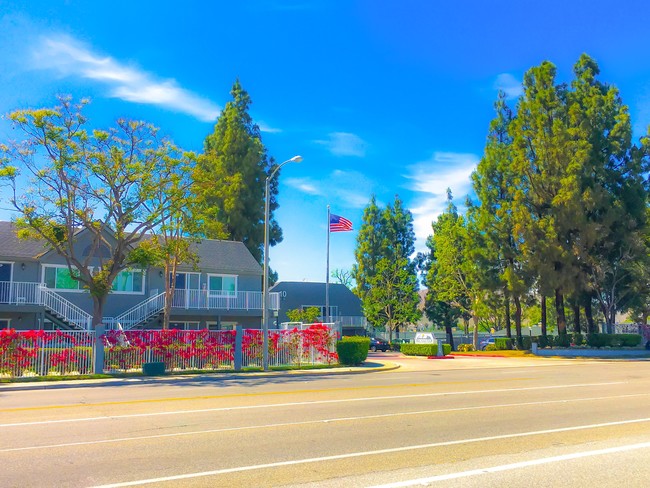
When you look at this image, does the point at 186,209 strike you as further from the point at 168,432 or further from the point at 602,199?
the point at 602,199

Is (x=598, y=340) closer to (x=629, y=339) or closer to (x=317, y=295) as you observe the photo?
(x=629, y=339)

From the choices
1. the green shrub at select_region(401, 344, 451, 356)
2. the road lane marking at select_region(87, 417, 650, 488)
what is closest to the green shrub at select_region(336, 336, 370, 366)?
the green shrub at select_region(401, 344, 451, 356)

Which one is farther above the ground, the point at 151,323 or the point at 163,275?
the point at 163,275

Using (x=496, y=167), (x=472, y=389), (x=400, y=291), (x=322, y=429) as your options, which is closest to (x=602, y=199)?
(x=496, y=167)

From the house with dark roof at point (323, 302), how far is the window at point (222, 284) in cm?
A: 1987

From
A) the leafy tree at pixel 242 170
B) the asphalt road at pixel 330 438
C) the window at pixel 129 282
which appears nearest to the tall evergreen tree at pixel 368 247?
the leafy tree at pixel 242 170

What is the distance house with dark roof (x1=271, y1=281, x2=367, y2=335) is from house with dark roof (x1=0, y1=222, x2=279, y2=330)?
18546 millimetres

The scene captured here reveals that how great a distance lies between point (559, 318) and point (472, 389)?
32829mm

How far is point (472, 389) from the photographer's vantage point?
18.2 m

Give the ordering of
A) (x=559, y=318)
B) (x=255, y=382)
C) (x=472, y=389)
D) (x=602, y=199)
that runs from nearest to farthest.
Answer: (x=472, y=389) < (x=255, y=382) < (x=602, y=199) < (x=559, y=318)

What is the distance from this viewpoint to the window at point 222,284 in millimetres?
41409

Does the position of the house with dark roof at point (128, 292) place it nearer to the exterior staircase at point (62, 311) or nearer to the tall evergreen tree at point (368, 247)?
the exterior staircase at point (62, 311)

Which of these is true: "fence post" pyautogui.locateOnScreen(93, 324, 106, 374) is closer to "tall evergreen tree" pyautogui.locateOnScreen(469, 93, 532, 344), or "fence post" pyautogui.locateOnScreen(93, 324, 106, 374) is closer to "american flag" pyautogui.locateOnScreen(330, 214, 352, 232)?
"american flag" pyautogui.locateOnScreen(330, 214, 352, 232)

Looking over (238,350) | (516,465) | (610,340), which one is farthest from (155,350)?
(610,340)
